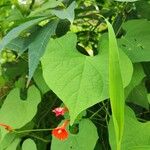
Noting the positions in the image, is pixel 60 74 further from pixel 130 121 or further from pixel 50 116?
pixel 50 116

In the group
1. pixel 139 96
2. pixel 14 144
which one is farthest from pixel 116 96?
pixel 14 144

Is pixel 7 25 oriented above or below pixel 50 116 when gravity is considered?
above

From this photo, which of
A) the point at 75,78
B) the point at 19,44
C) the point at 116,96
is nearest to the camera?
the point at 116,96

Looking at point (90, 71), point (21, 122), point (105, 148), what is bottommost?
point (105, 148)

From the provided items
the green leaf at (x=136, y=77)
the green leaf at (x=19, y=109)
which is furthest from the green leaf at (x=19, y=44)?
the green leaf at (x=136, y=77)

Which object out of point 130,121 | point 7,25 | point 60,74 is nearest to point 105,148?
point 130,121

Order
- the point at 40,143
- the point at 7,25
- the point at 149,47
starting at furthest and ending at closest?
the point at 7,25, the point at 40,143, the point at 149,47

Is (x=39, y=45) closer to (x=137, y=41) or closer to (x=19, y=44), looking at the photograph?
(x=19, y=44)
